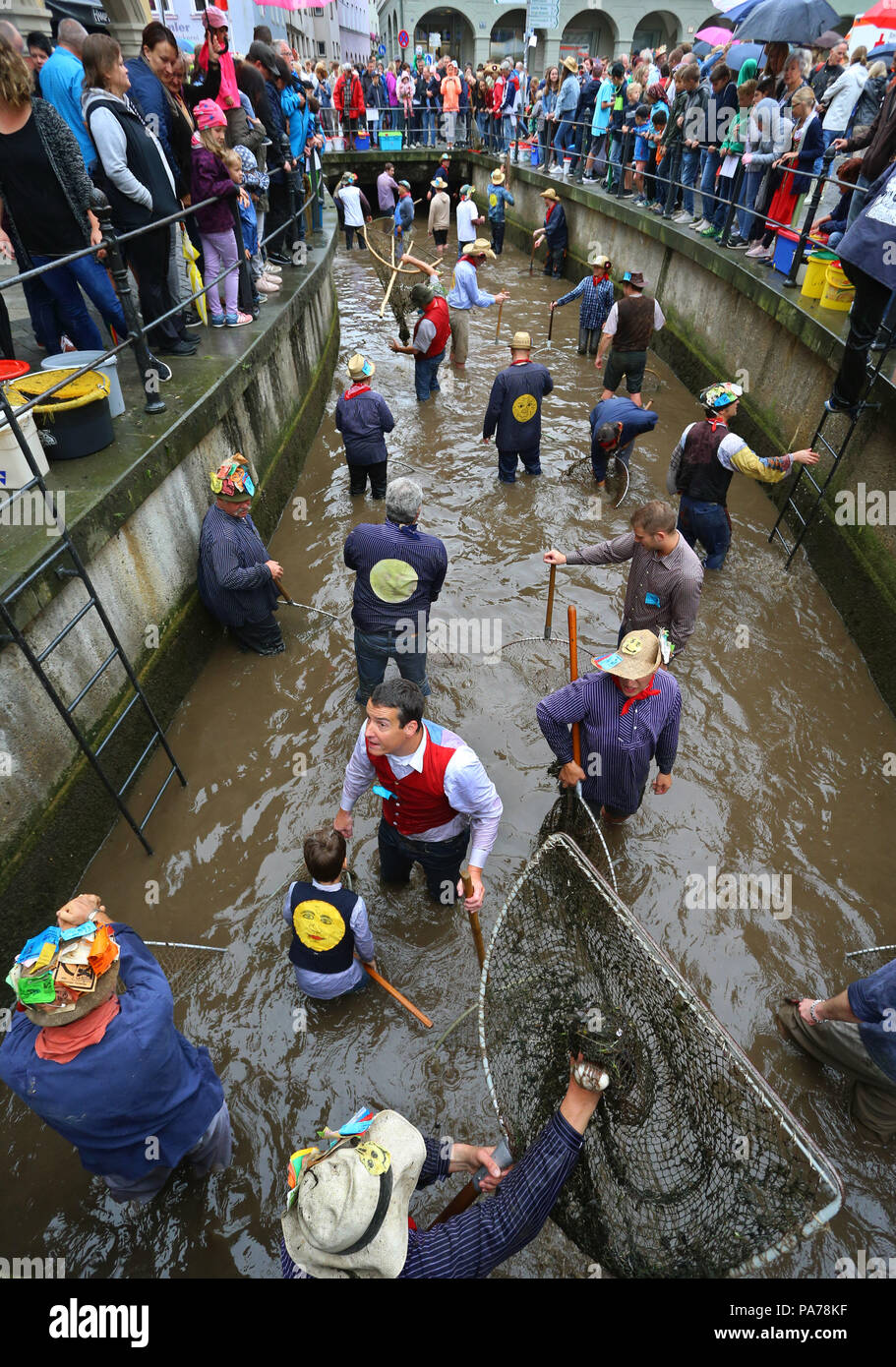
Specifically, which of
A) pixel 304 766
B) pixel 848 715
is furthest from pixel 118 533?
pixel 848 715

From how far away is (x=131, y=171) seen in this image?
5758 mm

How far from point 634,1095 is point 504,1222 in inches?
32.9

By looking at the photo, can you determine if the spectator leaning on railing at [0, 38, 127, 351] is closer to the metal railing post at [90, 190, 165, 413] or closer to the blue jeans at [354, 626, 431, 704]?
the metal railing post at [90, 190, 165, 413]

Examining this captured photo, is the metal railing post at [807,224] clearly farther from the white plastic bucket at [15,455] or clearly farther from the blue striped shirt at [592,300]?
the white plastic bucket at [15,455]

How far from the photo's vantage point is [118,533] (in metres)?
4.62

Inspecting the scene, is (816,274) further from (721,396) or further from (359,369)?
(359,369)

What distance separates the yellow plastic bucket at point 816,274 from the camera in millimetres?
7722

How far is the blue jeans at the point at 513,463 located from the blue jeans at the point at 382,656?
418cm

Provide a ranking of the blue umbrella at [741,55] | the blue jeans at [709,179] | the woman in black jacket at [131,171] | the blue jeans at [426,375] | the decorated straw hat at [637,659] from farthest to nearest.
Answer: the blue umbrella at [741,55] < the blue jeans at [709,179] < the blue jeans at [426,375] < the woman in black jacket at [131,171] < the decorated straw hat at [637,659]

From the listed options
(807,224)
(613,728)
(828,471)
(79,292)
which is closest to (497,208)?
(807,224)

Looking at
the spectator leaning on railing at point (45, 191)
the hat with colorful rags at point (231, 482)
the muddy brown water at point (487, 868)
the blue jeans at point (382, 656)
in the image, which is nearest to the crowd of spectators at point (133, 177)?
the spectator leaning on railing at point (45, 191)

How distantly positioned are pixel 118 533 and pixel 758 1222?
4.78 metres

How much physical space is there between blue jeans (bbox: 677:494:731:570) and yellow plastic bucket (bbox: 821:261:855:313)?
308 centimetres
